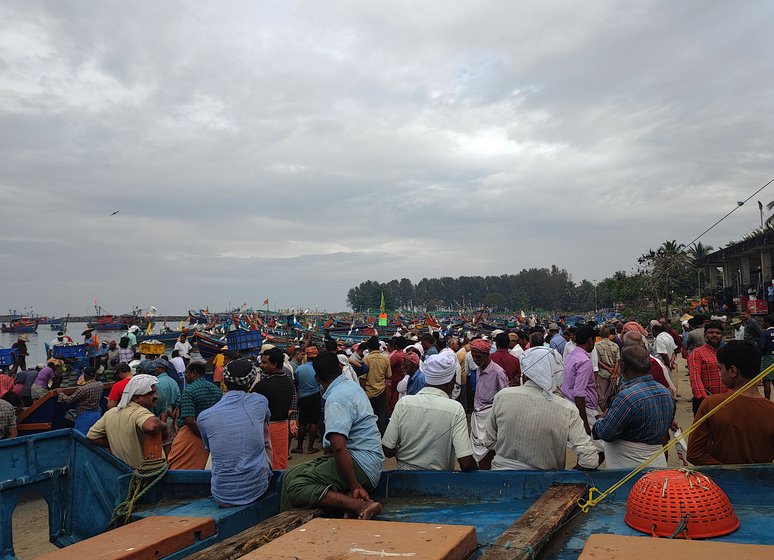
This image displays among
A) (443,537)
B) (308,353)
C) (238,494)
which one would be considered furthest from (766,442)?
(308,353)

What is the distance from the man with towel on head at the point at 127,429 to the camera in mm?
4613

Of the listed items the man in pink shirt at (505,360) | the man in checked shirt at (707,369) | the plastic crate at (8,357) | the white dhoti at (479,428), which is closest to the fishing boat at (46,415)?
the white dhoti at (479,428)

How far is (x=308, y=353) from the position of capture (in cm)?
940

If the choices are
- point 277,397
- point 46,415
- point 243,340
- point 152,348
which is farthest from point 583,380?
point 243,340

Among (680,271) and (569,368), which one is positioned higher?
(680,271)

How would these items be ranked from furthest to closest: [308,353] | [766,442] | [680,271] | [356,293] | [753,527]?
1. [356,293]
2. [680,271]
3. [308,353]
4. [766,442]
5. [753,527]

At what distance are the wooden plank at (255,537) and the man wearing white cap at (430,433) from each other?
89cm

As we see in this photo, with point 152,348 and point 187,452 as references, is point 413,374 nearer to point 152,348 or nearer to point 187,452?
point 187,452

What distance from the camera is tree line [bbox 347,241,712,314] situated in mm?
38000

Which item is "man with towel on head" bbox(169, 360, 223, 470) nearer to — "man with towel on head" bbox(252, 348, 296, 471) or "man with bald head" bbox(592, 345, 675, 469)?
"man with towel on head" bbox(252, 348, 296, 471)

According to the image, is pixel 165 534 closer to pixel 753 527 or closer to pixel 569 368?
pixel 753 527

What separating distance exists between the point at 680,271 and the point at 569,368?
36.3 m

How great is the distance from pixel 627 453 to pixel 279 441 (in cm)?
381

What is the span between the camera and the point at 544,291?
112m
